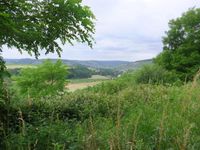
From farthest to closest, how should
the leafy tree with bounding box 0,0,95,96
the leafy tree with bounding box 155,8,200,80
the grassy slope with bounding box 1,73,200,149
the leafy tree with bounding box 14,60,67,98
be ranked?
the leafy tree with bounding box 14,60,67,98, the leafy tree with bounding box 155,8,200,80, the leafy tree with bounding box 0,0,95,96, the grassy slope with bounding box 1,73,200,149

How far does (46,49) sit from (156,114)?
2.26 m

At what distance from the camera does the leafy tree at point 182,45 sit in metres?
42.9

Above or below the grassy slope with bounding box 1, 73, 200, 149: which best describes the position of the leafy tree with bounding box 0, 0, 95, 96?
above

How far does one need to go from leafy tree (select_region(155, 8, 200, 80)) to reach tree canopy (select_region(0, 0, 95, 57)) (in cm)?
3484

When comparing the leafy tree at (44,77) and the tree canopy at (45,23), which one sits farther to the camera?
the leafy tree at (44,77)

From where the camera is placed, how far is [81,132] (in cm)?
682

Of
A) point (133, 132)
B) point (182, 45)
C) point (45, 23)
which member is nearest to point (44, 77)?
point (182, 45)

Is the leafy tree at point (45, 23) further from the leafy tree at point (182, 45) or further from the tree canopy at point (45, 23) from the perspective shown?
the leafy tree at point (182, 45)

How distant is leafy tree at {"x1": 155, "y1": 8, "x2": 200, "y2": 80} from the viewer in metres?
42.9

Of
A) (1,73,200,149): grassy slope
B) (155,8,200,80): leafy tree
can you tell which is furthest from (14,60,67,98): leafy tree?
(1,73,200,149): grassy slope

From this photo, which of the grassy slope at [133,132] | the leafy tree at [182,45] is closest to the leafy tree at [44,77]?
the leafy tree at [182,45]

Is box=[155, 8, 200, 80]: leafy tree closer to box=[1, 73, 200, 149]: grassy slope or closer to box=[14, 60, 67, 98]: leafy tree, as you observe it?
box=[14, 60, 67, 98]: leafy tree

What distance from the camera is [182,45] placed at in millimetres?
45250

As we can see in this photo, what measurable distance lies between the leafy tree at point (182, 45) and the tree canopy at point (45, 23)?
114ft
